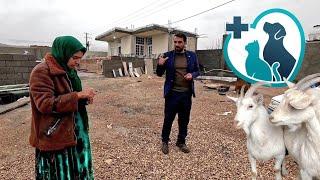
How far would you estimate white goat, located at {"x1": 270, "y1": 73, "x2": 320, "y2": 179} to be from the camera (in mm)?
1588

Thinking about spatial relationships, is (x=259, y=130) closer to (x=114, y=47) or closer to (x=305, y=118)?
(x=305, y=118)

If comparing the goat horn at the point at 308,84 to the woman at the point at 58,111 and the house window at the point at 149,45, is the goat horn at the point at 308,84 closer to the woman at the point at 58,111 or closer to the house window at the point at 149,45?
the woman at the point at 58,111

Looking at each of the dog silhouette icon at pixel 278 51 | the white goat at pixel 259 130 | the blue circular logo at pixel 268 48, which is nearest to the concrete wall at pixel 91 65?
the blue circular logo at pixel 268 48

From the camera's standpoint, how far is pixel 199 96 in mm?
11070

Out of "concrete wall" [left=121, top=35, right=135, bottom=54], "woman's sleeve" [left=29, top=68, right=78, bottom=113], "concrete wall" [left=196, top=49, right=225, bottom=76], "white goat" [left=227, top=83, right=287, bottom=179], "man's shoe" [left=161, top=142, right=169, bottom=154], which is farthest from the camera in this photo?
"concrete wall" [left=121, top=35, right=135, bottom=54]

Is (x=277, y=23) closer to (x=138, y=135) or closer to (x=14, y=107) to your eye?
(x=138, y=135)

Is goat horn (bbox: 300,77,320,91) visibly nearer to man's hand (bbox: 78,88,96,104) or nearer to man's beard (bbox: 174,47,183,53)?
man's hand (bbox: 78,88,96,104)

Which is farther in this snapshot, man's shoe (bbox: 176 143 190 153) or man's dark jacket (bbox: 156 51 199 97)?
man's shoe (bbox: 176 143 190 153)

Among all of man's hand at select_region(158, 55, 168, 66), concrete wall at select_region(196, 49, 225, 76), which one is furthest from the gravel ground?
concrete wall at select_region(196, 49, 225, 76)

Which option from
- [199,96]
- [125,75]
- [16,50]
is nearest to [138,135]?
[199,96]

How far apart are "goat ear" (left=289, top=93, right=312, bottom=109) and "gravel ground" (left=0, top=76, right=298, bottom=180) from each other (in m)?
2.81

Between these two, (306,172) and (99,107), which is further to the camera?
(99,107)

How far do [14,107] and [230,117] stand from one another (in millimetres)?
6445

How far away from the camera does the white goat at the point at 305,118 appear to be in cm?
159
